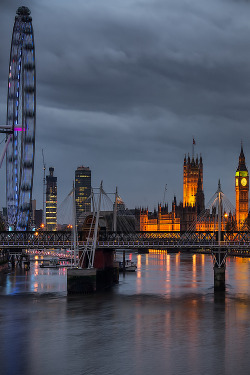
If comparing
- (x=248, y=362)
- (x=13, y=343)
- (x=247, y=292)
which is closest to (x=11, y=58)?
(x=247, y=292)

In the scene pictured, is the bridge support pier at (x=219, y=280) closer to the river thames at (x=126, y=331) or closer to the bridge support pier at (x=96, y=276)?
the river thames at (x=126, y=331)

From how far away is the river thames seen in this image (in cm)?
4728

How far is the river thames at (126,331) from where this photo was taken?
155ft

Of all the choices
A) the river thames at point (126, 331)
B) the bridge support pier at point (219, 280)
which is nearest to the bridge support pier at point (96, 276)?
the river thames at point (126, 331)

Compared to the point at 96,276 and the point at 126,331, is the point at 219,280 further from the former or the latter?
the point at 126,331

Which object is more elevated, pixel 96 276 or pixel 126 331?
pixel 96 276

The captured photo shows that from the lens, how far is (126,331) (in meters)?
58.3

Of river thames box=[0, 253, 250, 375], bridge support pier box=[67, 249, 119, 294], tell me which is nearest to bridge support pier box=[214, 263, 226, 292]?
river thames box=[0, 253, 250, 375]

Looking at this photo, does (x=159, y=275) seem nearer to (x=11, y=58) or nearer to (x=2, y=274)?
(x=2, y=274)

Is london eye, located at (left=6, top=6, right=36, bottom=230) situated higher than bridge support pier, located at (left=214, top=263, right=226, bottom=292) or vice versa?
london eye, located at (left=6, top=6, right=36, bottom=230)

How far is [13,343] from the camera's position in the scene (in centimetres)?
5325

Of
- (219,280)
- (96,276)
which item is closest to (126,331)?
(219,280)

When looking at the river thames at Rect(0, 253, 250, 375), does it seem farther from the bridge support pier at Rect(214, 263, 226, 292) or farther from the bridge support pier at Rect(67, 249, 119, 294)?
the bridge support pier at Rect(67, 249, 119, 294)

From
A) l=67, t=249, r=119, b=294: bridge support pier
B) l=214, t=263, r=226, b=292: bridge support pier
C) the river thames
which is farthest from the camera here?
l=214, t=263, r=226, b=292: bridge support pier
